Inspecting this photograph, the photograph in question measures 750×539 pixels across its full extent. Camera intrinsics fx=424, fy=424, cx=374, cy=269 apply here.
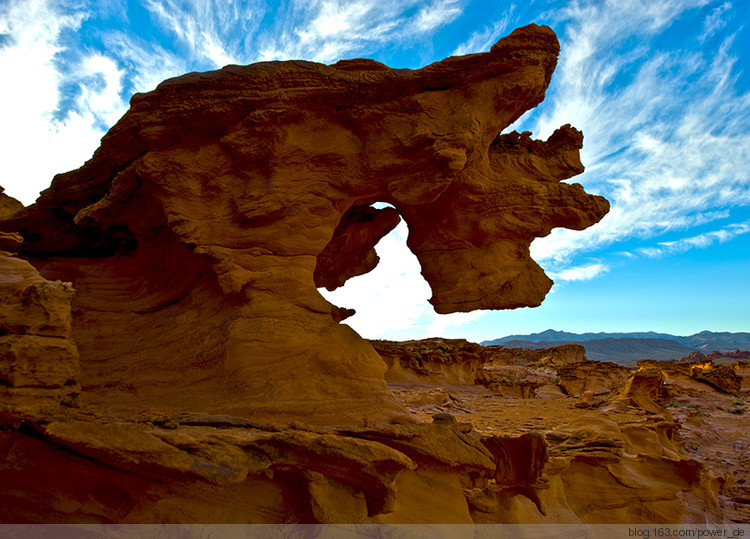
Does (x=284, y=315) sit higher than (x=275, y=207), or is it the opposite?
(x=275, y=207)

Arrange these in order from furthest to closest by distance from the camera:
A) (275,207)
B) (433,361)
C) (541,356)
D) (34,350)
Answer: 1. (541,356)
2. (433,361)
3. (275,207)
4. (34,350)

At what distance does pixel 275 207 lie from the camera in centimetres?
609

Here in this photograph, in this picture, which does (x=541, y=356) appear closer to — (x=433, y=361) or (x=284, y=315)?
(x=433, y=361)

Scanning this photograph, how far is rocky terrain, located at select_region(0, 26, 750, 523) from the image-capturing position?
4.06 metres

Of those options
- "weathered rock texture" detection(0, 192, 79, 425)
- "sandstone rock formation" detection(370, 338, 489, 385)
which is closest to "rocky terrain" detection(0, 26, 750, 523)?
"weathered rock texture" detection(0, 192, 79, 425)

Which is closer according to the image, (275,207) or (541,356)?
(275,207)

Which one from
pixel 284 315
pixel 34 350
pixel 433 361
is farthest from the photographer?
pixel 433 361

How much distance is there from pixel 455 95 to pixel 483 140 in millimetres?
895

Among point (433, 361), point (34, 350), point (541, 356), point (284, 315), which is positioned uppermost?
point (284, 315)

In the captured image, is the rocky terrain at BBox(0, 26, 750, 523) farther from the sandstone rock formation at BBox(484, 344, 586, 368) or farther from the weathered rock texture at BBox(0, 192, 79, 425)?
the sandstone rock formation at BBox(484, 344, 586, 368)

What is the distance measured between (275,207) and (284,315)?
155 centimetres

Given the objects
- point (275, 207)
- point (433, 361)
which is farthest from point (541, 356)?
point (275, 207)

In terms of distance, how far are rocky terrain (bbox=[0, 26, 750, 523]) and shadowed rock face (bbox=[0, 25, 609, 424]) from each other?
3 cm

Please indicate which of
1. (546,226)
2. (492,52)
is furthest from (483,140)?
(546,226)
